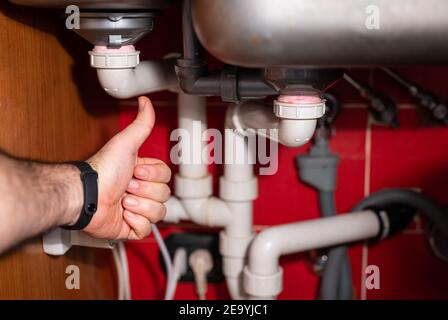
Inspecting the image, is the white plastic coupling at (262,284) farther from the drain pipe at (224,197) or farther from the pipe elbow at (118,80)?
the pipe elbow at (118,80)

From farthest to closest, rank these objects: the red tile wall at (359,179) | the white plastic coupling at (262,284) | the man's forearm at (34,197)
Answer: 1. the red tile wall at (359,179)
2. the white plastic coupling at (262,284)
3. the man's forearm at (34,197)

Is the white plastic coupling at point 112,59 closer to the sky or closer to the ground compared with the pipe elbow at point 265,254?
closer to the sky

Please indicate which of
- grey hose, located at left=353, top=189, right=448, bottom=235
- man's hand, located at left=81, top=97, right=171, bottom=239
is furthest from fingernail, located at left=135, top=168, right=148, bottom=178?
grey hose, located at left=353, top=189, right=448, bottom=235

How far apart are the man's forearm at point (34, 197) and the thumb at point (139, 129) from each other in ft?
0.26

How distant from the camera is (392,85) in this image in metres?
1.05

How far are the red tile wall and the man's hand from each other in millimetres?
287

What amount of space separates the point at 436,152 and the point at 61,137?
654mm

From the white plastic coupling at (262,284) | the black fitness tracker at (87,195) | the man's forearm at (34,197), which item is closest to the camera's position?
the man's forearm at (34,197)

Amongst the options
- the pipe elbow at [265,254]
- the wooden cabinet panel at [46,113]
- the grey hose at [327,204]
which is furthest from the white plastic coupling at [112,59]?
the grey hose at [327,204]

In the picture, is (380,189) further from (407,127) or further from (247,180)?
(247,180)

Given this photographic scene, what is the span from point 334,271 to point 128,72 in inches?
20.4

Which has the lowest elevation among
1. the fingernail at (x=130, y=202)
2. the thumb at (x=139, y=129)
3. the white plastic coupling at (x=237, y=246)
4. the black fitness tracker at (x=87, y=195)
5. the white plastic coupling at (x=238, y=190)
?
the white plastic coupling at (x=237, y=246)

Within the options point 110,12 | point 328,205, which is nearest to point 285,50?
point 110,12

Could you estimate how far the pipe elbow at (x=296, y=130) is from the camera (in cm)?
73
